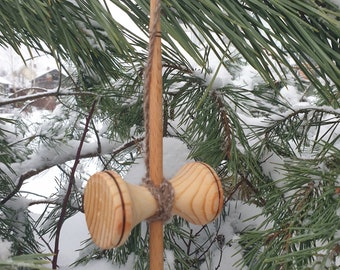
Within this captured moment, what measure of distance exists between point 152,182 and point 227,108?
0.91 feet

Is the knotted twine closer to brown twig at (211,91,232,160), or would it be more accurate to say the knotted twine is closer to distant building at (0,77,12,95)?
brown twig at (211,91,232,160)

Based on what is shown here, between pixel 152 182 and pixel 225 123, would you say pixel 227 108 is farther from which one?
pixel 152 182

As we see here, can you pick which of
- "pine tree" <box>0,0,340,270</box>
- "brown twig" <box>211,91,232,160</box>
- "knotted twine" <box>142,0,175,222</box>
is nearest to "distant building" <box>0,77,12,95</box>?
"pine tree" <box>0,0,340,270</box>

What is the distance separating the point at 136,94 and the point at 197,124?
13 cm

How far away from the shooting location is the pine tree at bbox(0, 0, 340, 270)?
274 millimetres

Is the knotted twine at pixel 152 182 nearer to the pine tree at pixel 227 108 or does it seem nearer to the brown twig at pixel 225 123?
the pine tree at pixel 227 108

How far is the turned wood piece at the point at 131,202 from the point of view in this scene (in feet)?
0.69

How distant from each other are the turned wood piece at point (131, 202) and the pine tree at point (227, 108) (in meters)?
0.06

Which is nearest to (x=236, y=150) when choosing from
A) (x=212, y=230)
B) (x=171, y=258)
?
(x=171, y=258)

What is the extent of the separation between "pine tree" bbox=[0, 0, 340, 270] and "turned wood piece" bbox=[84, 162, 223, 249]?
6 cm

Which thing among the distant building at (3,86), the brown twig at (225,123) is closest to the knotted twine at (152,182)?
the brown twig at (225,123)

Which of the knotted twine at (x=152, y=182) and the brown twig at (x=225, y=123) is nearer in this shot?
the knotted twine at (x=152, y=182)

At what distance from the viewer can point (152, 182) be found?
0.81 feet

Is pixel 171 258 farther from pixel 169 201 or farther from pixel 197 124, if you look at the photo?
pixel 169 201
